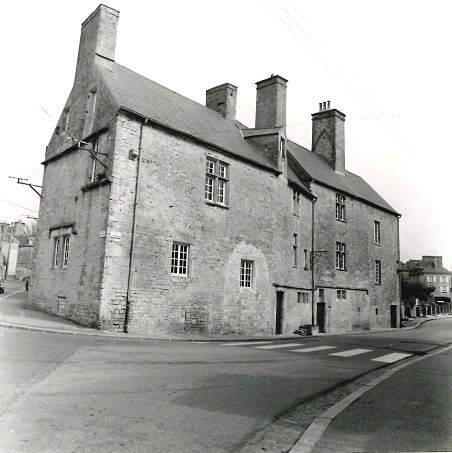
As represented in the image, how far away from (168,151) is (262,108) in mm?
10495

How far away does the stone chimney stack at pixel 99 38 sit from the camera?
18391 millimetres

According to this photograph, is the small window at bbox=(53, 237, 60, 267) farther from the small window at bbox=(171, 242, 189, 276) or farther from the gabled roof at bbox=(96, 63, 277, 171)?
the gabled roof at bbox=(96, 63, 277, 171)

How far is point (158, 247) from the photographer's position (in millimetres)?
16094

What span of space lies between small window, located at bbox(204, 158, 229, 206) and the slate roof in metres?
0.83

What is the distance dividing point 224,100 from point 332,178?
9.77m

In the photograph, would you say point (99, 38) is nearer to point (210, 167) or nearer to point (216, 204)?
point (210, 167)

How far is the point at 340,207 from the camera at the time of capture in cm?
2958

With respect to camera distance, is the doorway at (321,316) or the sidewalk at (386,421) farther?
the doorway at (321,316)

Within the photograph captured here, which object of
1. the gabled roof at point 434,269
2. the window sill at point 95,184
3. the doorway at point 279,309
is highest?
the gabled roof at point 434,269

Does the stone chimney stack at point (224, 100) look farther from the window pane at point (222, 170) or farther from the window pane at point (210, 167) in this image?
the window pane at point (210, 167)

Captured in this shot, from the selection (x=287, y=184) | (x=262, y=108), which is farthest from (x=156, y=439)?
(x=262, y=108)

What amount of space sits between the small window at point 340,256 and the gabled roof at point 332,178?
3767mm

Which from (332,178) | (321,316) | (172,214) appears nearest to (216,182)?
(172,214)

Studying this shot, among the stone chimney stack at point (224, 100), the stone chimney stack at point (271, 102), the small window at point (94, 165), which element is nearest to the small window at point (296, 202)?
the stone chimney stack at point (271, 102)
